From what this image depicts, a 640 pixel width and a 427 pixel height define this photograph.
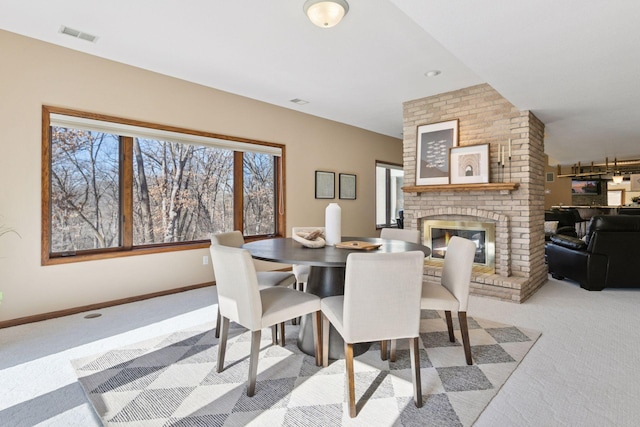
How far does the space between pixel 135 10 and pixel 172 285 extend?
2797 mm

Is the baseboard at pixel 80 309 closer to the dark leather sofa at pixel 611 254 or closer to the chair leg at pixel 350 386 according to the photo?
the chair leg at pixel 350 386

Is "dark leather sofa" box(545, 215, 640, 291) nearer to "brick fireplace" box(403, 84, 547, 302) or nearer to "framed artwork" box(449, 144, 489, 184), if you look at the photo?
"brick fireplace" box(403, 84, 547, 302)

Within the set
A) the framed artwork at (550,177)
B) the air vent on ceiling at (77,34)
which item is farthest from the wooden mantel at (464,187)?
the framed artwork at (550,177)

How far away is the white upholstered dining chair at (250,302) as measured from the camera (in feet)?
6.12

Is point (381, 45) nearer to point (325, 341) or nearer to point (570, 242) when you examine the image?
point (325, 341)

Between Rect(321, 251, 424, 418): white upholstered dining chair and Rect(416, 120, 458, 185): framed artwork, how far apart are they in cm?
292

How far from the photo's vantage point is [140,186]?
149 inches

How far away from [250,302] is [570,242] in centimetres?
444

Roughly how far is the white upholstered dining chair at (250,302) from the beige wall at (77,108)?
206cm

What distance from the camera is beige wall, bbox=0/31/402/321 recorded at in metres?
2.90

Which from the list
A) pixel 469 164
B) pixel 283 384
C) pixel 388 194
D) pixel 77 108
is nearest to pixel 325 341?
pixel 283 384

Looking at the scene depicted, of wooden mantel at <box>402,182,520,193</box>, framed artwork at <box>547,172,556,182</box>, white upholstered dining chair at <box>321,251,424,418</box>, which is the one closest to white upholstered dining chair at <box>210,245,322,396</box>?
white upholstered dining chair at <box>321,251,424,418</box>

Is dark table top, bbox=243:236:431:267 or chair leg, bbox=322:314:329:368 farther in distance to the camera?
chair leg, bbox=322:314:329:368

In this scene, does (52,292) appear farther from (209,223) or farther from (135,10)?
(135,10)
